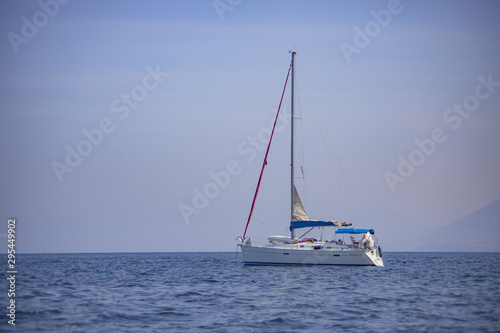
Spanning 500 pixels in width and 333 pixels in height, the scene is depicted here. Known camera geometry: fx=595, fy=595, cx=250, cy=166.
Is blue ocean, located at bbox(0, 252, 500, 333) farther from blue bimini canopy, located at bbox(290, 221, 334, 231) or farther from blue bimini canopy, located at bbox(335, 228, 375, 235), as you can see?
blue bimini canopy, located at bbox(335, 228, 375, 235)

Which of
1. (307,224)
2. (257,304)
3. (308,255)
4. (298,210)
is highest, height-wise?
(298,210)

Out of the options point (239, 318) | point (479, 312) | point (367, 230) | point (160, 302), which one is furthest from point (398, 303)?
point (367, 230)

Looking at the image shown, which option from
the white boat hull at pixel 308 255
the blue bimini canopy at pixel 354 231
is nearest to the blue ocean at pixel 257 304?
the white boat hull at pixel 308 255

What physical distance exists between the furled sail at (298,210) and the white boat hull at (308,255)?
317 cm

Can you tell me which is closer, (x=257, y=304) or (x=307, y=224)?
(x=257, y=304)

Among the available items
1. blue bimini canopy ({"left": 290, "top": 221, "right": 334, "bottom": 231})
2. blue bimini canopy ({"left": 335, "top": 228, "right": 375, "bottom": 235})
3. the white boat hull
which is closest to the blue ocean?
the white boat hull

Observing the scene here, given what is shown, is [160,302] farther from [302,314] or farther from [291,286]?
[291,286]

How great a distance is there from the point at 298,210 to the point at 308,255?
475 cm

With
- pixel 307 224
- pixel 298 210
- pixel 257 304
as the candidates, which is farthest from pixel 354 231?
pixel 257 304

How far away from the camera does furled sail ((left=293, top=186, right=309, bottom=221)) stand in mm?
56844

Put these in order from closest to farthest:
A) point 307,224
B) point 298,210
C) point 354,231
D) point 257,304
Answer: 1. point 257,304
2. point 307,224
3. point 298,210
4. point 354,231

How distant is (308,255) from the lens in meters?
54.7

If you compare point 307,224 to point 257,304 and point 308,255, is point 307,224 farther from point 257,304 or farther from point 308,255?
point 257,304

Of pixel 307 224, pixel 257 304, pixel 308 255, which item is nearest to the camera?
pixel 257 304
